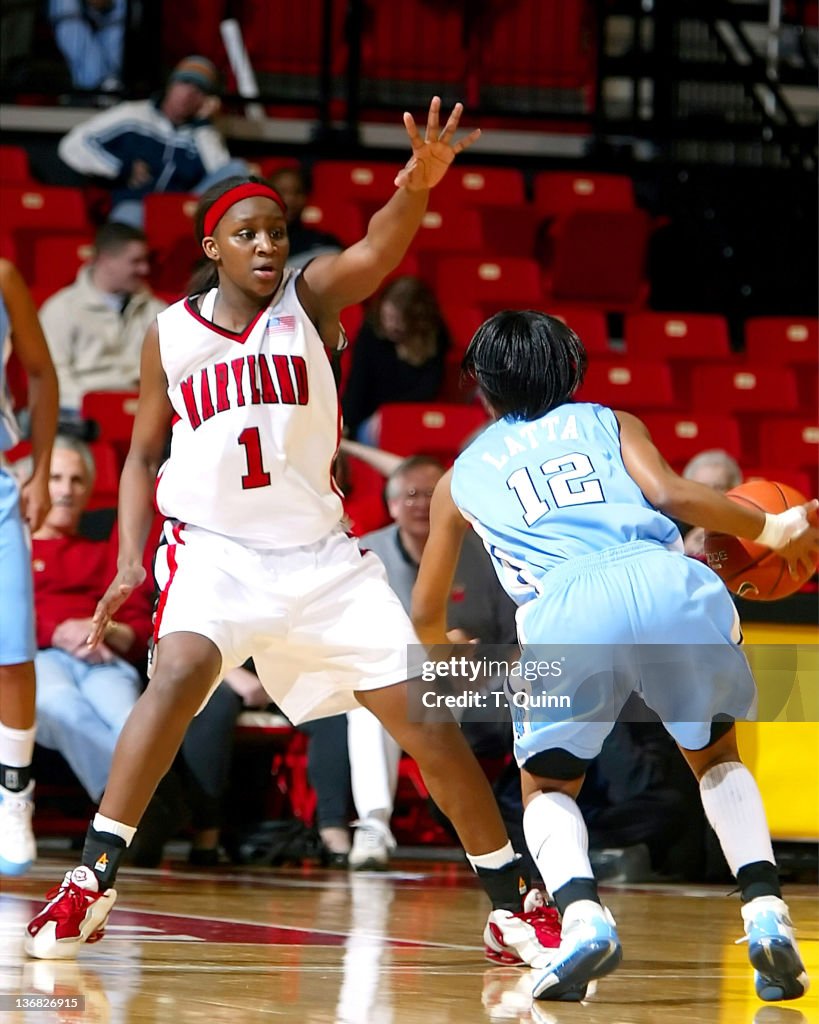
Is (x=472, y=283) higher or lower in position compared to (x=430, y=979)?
higher

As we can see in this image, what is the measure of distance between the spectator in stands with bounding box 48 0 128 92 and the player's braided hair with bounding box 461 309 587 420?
814cm

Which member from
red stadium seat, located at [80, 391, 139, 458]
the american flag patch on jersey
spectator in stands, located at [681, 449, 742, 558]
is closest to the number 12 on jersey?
the american flag patch on jersey

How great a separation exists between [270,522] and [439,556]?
498mm

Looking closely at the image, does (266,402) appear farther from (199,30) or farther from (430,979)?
(199,30)

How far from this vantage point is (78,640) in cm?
655

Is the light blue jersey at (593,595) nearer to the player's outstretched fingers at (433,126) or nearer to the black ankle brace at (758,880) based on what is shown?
the black ankle brace at (758,880)

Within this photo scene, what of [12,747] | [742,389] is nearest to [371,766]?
[12,747]

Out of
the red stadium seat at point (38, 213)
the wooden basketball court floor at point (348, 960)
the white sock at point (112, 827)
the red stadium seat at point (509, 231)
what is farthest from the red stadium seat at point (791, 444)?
the white sock at point (112, 827)

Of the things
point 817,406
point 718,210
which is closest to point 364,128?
point 718,210

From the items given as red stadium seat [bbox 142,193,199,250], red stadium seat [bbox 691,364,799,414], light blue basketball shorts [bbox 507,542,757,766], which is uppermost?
red stadium seat [bbox 142,193,199,250]

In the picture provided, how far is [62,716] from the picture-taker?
6.32 metres

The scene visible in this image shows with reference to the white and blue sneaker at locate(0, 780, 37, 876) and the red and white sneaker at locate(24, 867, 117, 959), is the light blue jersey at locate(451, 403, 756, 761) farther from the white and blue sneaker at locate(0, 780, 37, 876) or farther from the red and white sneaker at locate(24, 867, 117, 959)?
the white and blue sneaker at locate(0, 780, 37, 876)

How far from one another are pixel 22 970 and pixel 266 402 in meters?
1.35

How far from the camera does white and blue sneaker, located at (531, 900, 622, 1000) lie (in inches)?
127
